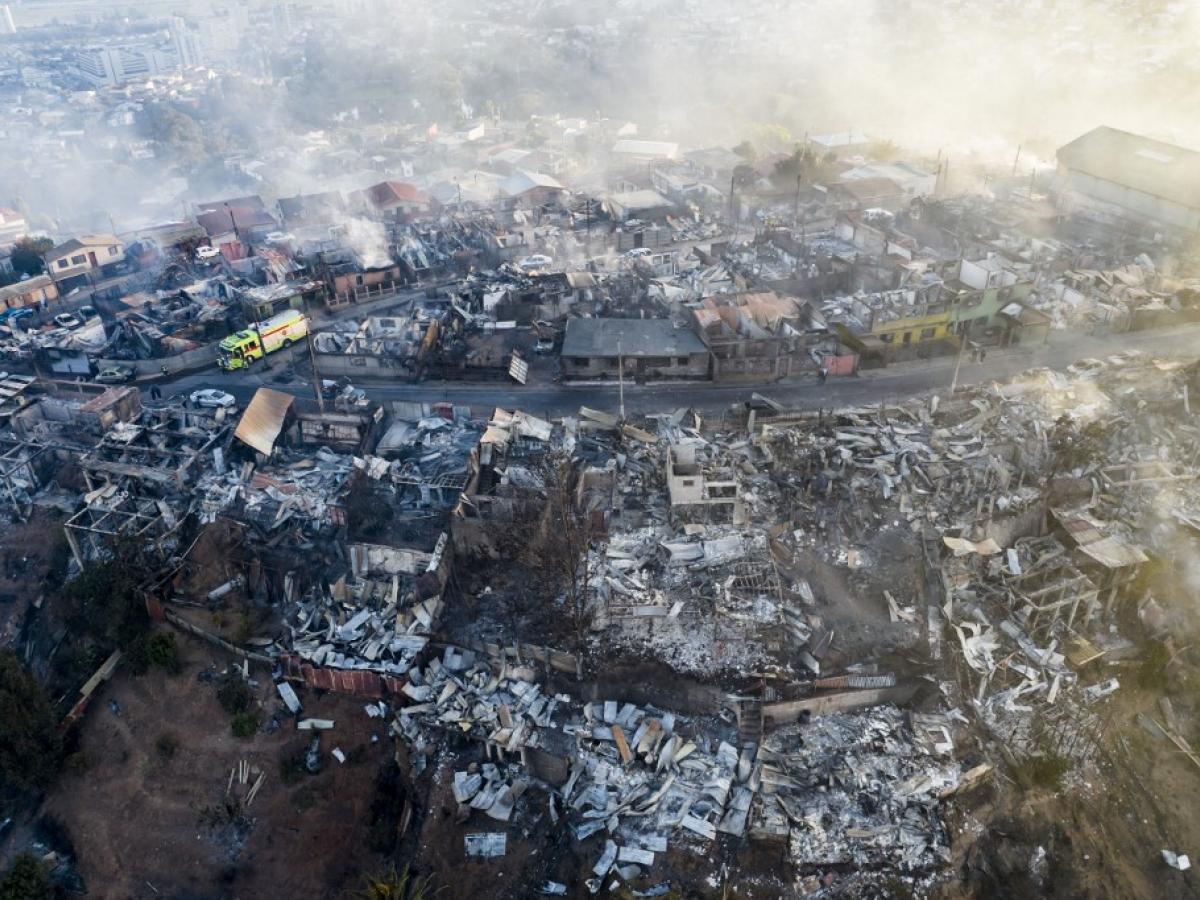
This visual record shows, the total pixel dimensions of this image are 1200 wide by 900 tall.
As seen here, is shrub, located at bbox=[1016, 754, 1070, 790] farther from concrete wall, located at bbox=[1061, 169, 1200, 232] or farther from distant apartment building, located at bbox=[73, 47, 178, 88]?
distant apartment building, located at bbox=[73, 47, 178, 88]

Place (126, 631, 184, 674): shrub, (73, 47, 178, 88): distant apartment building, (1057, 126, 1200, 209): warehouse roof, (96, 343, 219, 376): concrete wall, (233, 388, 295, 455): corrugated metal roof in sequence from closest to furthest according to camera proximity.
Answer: (126, 631, 184, 674): shrub, (233, 388, 295, 455): corrugated metal roof, (96, 343, 219, 376): concrete wall, (1057, 126, 1200, 209): warehouse roof, (73, 47, 178, 88): distant apartment building

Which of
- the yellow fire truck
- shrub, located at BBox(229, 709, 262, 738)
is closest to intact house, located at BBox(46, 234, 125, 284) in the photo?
the yellow fire truck

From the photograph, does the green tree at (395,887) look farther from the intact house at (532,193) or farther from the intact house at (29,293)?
the intact house at (532,193)

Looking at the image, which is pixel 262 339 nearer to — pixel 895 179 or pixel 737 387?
pixel 737 387

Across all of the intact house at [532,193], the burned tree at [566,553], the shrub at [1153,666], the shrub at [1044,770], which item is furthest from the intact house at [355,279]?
the shrub at [1153,666]

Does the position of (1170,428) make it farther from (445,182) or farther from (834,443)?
(445,182)

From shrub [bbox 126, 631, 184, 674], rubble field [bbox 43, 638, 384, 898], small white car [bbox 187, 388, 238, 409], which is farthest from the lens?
small white car [bbox 187, 388, 238, 409]
